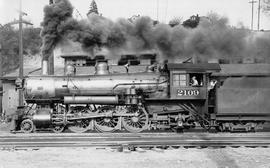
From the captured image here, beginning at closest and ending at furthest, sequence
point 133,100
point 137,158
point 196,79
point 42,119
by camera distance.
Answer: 1. point 137,158
2. point 42,119
3. point 133,100
4. point 196,79

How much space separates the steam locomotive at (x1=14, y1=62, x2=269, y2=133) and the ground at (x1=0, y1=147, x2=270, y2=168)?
4858 millimetres

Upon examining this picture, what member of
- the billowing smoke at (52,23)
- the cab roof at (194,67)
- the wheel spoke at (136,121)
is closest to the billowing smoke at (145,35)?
the billowing smoke at (52,23)

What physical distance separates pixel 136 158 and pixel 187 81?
7262mm

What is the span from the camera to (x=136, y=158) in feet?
32.8

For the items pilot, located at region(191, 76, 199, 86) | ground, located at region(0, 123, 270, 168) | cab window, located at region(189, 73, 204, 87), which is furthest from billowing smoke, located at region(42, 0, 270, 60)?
ground, located at region(0, 123, 270, 168)

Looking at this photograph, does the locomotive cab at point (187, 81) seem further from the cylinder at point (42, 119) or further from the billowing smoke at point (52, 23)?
the billowing smoke at point (52, 23)

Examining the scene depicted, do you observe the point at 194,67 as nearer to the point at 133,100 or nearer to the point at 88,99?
the point at 133,100

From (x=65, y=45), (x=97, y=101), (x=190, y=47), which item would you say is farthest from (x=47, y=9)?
(x=190, y=47)

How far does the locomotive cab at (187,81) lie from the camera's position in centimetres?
1630

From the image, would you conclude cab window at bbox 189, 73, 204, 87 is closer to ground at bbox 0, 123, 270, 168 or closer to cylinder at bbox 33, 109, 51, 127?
ground at bbox 0, 123, 270, 168

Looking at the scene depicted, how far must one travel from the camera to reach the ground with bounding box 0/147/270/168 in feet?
30.1

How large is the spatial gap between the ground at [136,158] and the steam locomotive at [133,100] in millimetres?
4858

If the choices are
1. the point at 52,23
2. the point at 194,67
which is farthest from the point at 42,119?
the point at 194,67

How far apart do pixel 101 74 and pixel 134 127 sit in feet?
9.56
